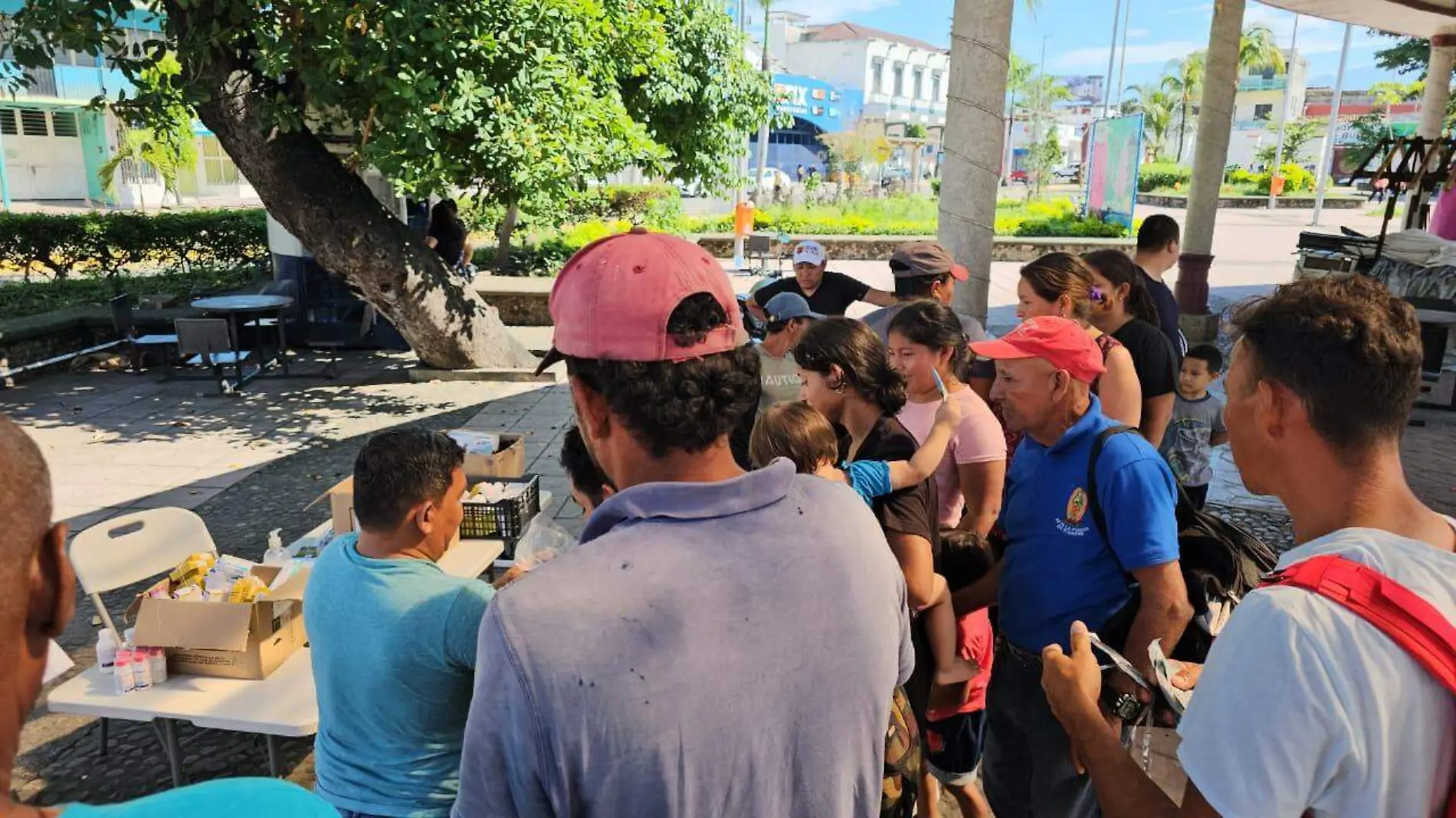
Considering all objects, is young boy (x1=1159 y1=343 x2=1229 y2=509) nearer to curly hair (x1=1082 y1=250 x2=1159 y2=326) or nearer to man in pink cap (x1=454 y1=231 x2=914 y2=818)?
curly hair (x1=1082 y1=250 x2=1159 y2=326)

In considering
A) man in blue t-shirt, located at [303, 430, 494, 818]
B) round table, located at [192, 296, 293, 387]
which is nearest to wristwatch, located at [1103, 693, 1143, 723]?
man in blue t-shirt, located at [303, 430, 494, 818]

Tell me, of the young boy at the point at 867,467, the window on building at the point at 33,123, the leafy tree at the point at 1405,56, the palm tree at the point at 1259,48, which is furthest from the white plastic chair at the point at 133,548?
the palm tree at the point at 1259,48

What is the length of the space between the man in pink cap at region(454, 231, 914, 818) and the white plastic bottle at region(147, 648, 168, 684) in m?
2.59

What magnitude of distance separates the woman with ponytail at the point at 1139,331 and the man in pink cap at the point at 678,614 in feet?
9.27

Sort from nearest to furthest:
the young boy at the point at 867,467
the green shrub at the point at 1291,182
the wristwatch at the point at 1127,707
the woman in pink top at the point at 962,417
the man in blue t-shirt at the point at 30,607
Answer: the man in blue t-shirt at the point at 30,607
the wristwatch at the point at 1127,707
the young boy at the point at 867,467
the woman in pink top at the point at 962,417
the green shrub at the point at 1291,182

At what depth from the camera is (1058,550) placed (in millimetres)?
2516

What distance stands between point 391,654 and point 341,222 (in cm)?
775

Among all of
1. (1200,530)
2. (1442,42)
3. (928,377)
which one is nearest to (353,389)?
(928,377)

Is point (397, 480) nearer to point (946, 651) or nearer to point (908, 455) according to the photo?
point (908, 455)

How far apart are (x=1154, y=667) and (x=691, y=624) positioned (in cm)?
134

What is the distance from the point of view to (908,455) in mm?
2770

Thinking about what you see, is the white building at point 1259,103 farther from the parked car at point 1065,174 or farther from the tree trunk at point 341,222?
the tree trunk at point 341,222

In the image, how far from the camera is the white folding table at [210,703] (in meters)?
2.92

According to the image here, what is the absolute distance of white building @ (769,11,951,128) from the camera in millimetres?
73375
